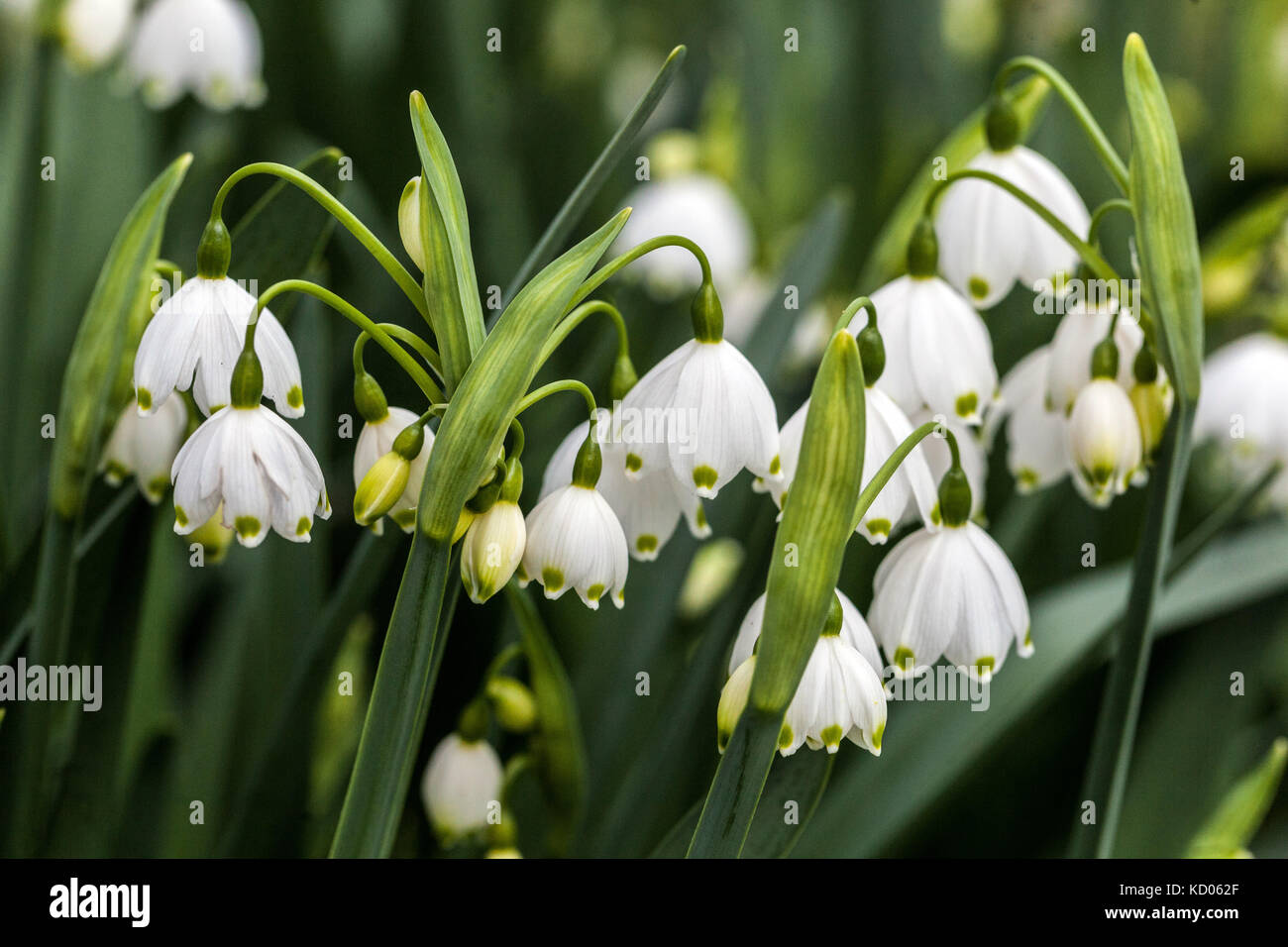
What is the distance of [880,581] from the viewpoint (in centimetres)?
57

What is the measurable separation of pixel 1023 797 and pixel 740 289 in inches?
25.2

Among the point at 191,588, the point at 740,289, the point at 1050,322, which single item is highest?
the point at 740,289

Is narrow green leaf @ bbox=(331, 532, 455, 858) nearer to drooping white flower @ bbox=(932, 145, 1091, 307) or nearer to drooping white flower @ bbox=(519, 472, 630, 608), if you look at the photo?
drooping white flower @ bbox=(519, 472, 630, 608)

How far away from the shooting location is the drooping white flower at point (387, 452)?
1.68 ft

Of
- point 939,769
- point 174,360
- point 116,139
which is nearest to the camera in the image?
point 174,360

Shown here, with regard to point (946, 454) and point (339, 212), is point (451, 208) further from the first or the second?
point (946, 454)

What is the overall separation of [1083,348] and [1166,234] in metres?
0.09

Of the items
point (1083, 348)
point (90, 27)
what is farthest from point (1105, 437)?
point (90, 27)

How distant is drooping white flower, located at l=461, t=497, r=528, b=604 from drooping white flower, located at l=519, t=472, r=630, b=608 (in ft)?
0.07

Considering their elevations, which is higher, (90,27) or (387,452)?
(90,27)

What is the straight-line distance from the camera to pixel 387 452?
0.51 metres

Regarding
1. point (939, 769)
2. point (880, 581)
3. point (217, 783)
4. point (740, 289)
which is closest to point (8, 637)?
point (217, 783)

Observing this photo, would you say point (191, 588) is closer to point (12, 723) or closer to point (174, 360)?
point (12, 723)

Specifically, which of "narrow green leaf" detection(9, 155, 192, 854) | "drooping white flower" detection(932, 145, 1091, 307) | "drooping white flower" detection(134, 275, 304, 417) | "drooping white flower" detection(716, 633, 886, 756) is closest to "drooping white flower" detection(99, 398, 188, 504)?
"narrow green leaf" detection(9, 155, 192, 854)
